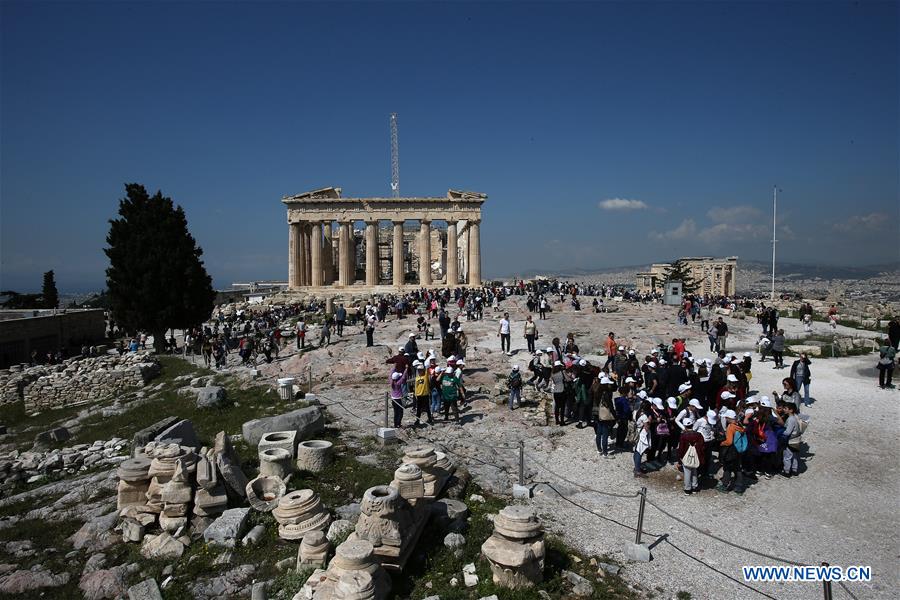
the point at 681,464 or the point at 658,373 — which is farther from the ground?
the point at 658,373

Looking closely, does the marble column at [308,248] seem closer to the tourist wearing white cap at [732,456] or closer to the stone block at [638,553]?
the tourist wearing white cap at [732,456]

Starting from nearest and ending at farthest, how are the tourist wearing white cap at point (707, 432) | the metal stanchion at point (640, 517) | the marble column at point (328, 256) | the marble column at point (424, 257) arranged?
the metal stanchion at point (640, 517)
the tourist wearing white cap at point (707, 432)
the marble column at point (424, 257)
the marble column at point (328, 256)

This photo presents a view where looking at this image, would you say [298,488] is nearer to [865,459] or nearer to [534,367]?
[534,367]

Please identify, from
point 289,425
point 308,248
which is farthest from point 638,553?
point 308,248

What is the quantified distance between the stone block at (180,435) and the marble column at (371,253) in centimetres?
3878

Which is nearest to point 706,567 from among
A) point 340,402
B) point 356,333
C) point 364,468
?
point 364,468

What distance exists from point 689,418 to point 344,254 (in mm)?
44314

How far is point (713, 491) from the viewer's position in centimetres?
1034

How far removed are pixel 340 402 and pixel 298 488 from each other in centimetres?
672

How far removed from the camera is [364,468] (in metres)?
11.2

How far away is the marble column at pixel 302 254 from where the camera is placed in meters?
52.0

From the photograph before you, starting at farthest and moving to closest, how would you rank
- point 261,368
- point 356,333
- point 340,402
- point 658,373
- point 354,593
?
point 356,333, point 261,368, point 340,402, point 658,373, point 354,593

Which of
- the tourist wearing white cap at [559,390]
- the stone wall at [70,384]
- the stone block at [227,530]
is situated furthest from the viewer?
the stone wall at [70,384]

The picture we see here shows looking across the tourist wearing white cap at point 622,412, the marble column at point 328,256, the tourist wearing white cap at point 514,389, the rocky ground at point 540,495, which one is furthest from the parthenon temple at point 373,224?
the tourist wearing white cap at point 622,412
